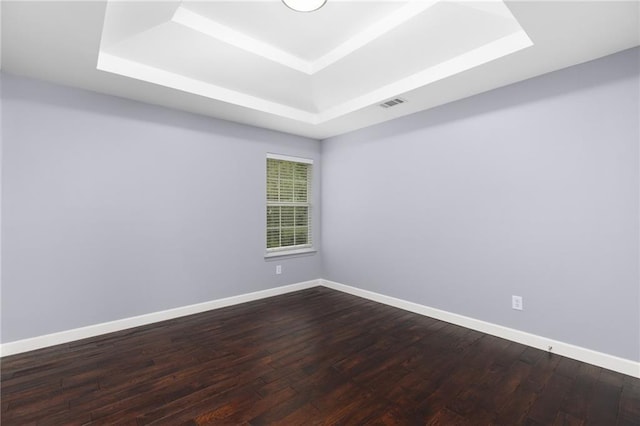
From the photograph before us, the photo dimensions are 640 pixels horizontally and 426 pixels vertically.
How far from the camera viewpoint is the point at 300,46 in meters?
2.74

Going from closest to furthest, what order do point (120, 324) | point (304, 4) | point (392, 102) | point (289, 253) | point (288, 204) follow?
point (304, 4) < point (120, 324) < point (392, 102) < point (289, 253) < point (288, 204)

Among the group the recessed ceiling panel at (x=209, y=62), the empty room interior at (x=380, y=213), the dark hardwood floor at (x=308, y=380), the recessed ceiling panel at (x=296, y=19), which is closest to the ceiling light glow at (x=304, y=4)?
the empty room interior at (x=380, y=213)

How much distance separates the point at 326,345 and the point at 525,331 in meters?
1.88

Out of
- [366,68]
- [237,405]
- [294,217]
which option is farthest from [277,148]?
[237,405]

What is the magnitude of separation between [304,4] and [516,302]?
3.18 meters

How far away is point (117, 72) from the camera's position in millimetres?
2586

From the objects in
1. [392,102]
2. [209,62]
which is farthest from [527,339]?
[209,62]

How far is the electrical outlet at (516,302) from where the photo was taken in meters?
2.78

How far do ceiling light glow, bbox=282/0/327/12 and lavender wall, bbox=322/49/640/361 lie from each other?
6.44 feet


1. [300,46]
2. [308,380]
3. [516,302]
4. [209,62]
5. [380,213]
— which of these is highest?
[300,46]

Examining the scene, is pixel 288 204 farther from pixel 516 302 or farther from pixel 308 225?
pixel 516 302

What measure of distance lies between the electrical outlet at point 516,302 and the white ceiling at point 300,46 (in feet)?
6.85

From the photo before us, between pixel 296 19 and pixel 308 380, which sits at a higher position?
pixel 296 19

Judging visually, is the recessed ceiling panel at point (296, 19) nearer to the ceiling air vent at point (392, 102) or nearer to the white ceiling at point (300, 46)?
the white ceiling at point (300, 46)
